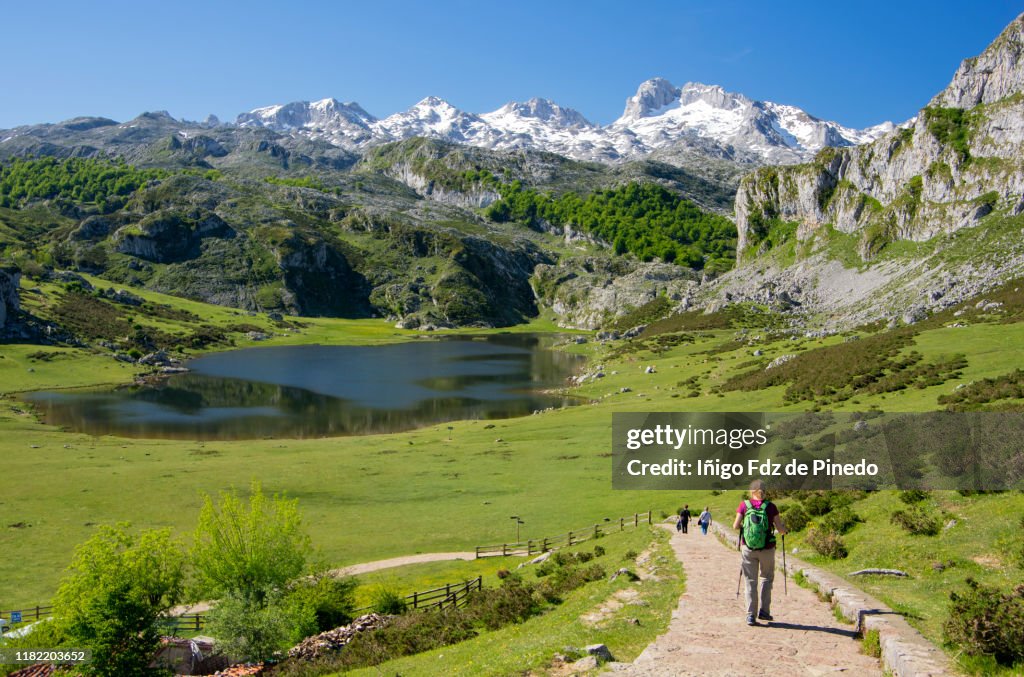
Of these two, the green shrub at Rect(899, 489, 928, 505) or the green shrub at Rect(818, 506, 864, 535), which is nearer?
the green shrub at Rect(899, 489, 928, 505)

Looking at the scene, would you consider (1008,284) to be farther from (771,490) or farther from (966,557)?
(966,557)

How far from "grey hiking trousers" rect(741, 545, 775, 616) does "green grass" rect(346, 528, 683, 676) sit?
2694 mm

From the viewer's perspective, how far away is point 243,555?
33844 millimetres

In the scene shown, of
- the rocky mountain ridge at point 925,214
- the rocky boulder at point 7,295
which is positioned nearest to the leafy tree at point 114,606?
the rocky mountain ridge at point 925,214

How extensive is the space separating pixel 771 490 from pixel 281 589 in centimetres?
2783

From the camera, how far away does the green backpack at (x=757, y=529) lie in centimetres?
1603

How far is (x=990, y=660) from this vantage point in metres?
12.4

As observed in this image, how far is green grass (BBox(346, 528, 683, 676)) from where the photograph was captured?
16.9m

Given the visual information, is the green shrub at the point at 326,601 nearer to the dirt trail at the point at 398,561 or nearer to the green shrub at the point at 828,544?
the dirt trail at the point at 398,561

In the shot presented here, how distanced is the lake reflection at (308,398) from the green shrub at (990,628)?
9104cm

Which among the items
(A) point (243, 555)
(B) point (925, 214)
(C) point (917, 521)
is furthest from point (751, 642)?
(B) point (925, 214)

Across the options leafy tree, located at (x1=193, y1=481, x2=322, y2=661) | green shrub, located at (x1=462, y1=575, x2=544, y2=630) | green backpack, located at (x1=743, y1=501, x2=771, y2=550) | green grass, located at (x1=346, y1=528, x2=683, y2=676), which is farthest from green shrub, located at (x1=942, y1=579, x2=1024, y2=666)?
leafy tree, located at (x1=193, y1=481, x2=322, y2=661)

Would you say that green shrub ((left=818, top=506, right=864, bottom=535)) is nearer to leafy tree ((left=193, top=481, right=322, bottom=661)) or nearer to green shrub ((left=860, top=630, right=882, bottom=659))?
green shrub ((left=860, top=630, right=882, bottom=659))

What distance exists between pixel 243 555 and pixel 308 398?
310ft
